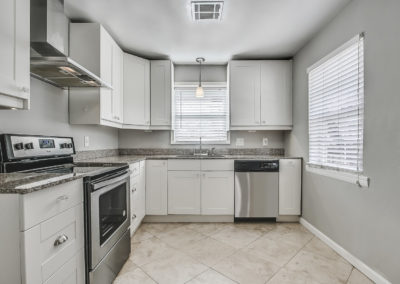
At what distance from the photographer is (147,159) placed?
2.86 metres

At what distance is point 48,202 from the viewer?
1039 mm

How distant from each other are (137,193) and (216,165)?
3.65 ft

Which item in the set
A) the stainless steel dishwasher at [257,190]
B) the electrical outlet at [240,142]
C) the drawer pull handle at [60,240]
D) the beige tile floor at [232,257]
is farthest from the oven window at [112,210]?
the electrical outlet at [240,142]

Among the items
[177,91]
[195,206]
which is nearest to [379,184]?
[195,206]

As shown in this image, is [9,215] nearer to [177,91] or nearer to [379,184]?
[379,184]

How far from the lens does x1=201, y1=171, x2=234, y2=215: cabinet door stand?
111 inches

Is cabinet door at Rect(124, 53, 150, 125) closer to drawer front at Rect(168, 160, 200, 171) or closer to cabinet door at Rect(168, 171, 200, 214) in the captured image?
drawer front at Rect(168, 160, 200, 171)

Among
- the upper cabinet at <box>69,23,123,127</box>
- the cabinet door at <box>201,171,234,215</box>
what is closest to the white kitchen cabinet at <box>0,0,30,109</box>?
the upper cabinet at <box>69,23,123,127</box>

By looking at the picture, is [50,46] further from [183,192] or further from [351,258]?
[351,258]

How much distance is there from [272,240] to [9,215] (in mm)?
2381

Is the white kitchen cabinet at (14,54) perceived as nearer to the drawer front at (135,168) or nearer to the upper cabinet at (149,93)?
the drawer front at (135,168)

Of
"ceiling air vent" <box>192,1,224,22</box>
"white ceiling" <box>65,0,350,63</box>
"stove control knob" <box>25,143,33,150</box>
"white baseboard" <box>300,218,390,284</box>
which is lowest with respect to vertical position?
"white baseboard" <box>300,218,390,284</box>

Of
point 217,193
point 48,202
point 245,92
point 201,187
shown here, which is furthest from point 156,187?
point 245,92

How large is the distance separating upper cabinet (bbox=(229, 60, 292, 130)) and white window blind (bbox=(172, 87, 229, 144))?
0.39 metres
